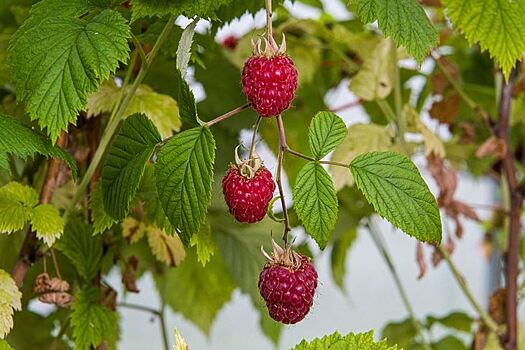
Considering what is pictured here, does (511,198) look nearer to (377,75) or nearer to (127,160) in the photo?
(377,75)

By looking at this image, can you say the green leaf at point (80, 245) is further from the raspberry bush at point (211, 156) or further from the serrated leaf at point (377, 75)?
the serrated leaf at point (377, 75)

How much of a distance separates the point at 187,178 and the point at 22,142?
11 cm

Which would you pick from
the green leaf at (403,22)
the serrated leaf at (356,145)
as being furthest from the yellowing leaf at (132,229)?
the green leaf at (403,22)

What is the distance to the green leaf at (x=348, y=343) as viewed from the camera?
60cm

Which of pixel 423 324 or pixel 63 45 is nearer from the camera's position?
pixel 63 45

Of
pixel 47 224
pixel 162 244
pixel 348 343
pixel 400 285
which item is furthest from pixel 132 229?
pixel 400 285

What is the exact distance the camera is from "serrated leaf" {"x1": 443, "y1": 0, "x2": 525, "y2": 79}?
2.05 ft

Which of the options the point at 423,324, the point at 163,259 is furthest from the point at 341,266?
the point at 163,259

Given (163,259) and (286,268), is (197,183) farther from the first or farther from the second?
(163,259)

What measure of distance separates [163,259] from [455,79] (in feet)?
1.58

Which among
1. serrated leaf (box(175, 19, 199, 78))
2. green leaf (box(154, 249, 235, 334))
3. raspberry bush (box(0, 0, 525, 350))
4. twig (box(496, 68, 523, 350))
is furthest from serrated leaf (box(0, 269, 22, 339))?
twig (box(496, 68, 523, 350))

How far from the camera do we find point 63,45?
546 millimetres

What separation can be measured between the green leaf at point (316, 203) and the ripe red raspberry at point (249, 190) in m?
0.02

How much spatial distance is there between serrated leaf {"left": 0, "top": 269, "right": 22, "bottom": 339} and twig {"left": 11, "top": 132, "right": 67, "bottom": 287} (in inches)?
1.9
